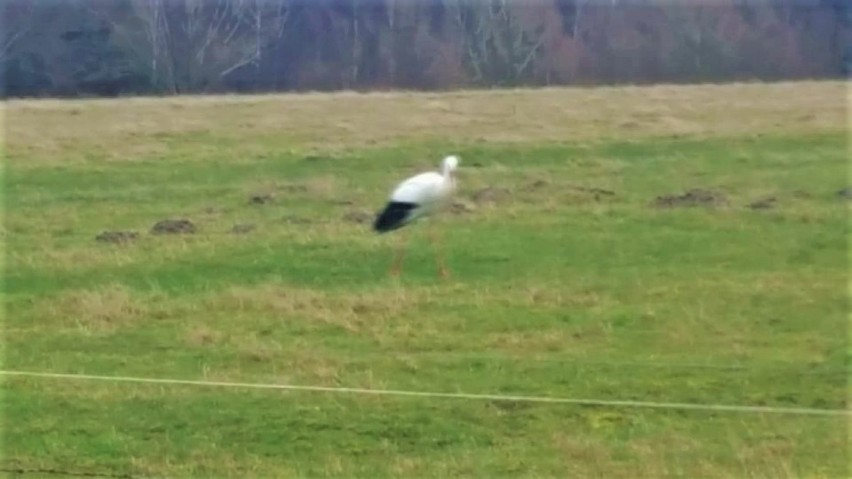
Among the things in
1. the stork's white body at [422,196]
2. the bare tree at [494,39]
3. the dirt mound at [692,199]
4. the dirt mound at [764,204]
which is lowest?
the dirt mound at [692,199]

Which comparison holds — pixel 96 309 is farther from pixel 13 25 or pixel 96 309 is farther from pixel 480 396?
pixel 13 25

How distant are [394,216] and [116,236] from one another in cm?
216

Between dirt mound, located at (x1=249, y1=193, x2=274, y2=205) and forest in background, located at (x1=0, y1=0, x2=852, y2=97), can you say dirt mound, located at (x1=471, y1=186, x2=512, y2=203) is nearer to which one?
dirt mound, located at (x1=249, y1=193, x2=274, y2=205)

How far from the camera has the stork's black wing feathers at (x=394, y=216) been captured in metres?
7.74

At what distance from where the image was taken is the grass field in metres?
5.20

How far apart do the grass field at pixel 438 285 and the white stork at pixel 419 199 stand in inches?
10.1

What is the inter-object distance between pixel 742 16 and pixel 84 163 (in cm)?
510

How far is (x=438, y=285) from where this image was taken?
25.4ft

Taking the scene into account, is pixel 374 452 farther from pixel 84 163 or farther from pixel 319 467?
pixel 84 163

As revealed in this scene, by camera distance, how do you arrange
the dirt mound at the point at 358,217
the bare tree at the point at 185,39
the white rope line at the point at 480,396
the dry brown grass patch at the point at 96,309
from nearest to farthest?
the white rope line at the point at 480,396, the dry brown grass patch at the point at 96,309, the dirt mound at the point at 358,217, the bare tree at the point at 185,39

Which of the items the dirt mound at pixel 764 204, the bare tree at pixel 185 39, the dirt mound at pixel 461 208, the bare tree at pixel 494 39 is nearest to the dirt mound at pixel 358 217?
the dirt mound at pixel 461 208

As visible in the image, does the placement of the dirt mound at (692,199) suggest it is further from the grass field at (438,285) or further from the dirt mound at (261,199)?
the dirt mound at (261,199)

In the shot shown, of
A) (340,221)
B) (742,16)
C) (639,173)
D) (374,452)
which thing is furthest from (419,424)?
(742,16)

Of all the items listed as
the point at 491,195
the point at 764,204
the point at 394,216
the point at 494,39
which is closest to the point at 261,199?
the point at 491,195
